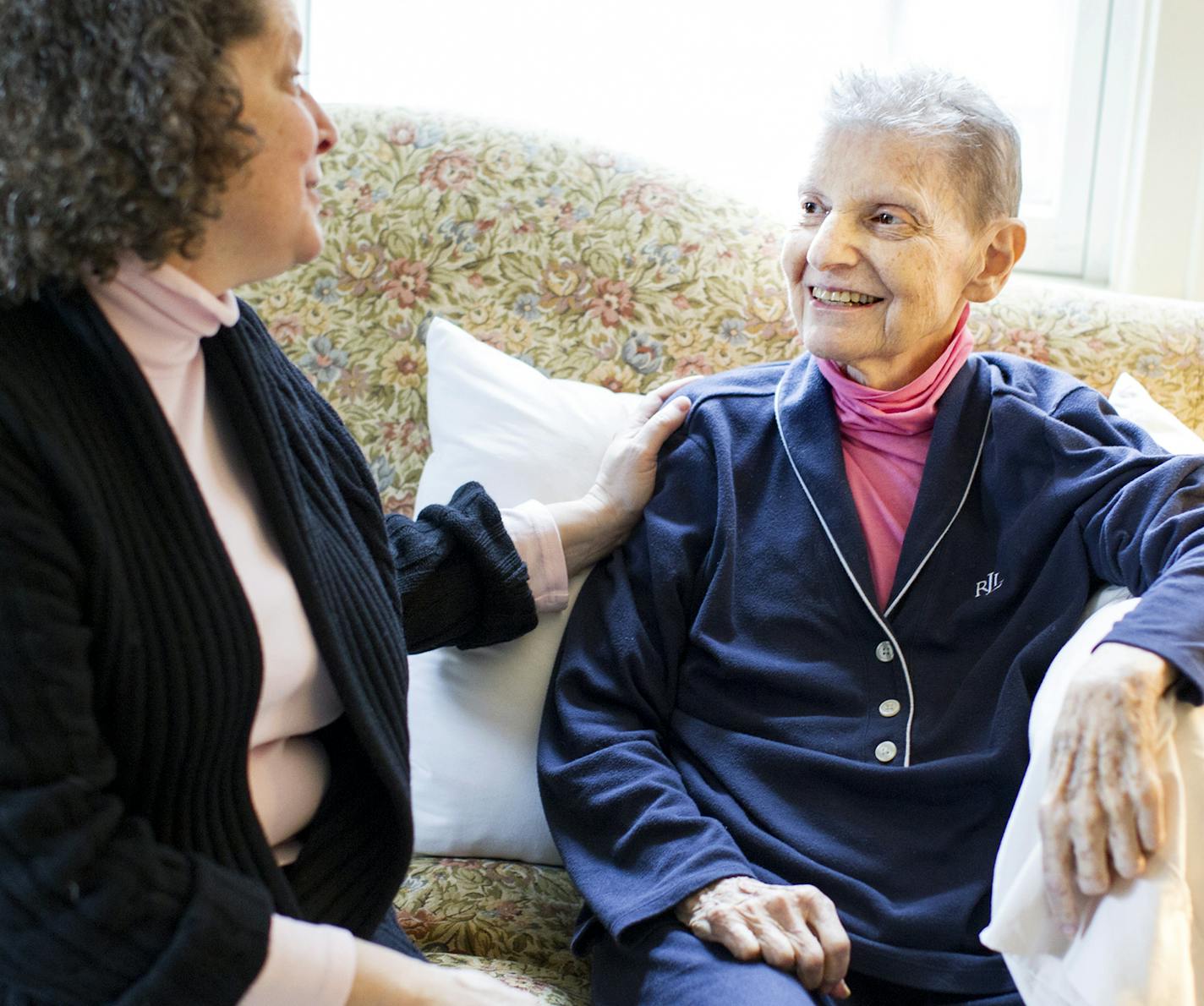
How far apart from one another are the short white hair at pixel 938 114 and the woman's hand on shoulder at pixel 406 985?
1021 mm

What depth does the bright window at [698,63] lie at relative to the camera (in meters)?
2.57

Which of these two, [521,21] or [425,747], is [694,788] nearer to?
[425,747]

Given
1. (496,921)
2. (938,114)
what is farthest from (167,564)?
(938,114)

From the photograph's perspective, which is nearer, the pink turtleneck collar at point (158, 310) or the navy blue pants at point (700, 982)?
the pink turtleneck collar at point (158, 310)

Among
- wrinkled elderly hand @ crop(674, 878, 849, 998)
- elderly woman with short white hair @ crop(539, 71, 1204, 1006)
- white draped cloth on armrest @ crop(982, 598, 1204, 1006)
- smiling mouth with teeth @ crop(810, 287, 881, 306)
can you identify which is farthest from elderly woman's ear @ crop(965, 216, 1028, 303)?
wrinkled elderly hand @ crop(674, 878, 849, 998)

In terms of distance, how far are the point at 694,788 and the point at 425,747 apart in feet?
1.19

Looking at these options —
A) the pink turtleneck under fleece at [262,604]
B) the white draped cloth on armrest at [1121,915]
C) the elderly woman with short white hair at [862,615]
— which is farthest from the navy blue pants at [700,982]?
the pink turtleneck under fleece at [262,604]

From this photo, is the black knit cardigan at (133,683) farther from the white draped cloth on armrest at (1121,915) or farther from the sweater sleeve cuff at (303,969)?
the white draped cloth on armrest at (1121,915)

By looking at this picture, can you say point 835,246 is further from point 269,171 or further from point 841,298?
point 269,171

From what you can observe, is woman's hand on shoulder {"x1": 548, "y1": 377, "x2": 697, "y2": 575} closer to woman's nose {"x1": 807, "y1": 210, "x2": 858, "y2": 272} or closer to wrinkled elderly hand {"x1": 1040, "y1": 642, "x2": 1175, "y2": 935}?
woman's nose {"x1": 807, "y1": 210, "x2": 858, "y2": 272}

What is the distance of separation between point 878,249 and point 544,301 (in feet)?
1.94

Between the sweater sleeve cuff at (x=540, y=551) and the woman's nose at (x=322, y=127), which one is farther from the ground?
the woman's nose at (x=322, y=127)

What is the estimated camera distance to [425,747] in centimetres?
162

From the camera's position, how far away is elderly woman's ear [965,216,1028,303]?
1.57m
